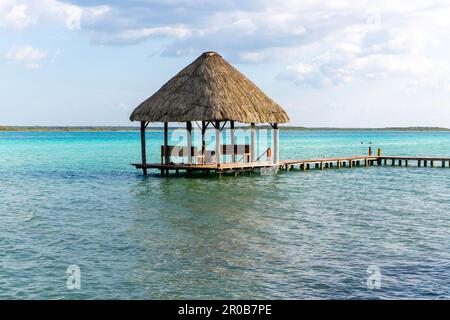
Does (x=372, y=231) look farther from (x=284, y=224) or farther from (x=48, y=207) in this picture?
(x=48, y=207)

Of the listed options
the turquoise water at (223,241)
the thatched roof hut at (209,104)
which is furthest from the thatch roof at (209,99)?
the turquoise water at (223,241)

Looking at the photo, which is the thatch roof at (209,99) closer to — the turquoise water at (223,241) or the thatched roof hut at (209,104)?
the thatched roof hut at (209,104)

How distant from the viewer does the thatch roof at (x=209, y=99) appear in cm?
2664

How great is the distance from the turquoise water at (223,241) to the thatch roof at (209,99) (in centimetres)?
360

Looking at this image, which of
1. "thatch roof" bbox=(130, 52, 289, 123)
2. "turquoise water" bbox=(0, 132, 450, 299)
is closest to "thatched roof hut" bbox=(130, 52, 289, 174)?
"thatch roof" bbox=(130, 52, 289, 123)

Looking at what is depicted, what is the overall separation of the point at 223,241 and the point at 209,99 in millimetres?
13874

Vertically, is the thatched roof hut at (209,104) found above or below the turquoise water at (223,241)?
above

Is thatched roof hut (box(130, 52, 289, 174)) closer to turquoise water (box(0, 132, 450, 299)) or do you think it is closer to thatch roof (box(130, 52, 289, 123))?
thatch roof (box(130, 52, 289, 123))

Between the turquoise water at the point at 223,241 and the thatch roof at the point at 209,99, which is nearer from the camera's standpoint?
the turquoise water at the point at 223,241

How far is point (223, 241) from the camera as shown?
45.2 feet

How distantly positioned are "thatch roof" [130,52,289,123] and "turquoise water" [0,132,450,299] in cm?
360

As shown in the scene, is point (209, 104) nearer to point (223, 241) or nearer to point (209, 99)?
point (209, 99)

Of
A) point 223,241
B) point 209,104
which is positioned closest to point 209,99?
point 209,104
